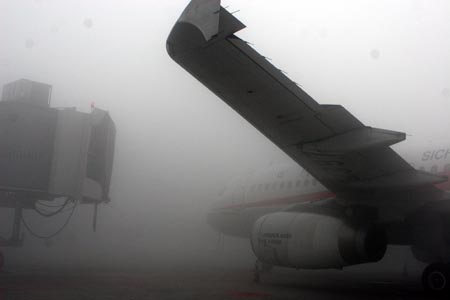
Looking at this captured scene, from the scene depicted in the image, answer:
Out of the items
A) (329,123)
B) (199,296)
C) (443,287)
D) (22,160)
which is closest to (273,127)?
(329,123)

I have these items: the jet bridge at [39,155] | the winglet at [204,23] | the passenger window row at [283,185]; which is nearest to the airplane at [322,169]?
the winglet at [204,23]

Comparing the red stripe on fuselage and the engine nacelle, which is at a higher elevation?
the red stripe on fuselage

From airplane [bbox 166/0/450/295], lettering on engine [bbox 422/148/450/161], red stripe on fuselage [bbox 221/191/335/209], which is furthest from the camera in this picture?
red stripe on fuselage [bbox 221/191/335/209]

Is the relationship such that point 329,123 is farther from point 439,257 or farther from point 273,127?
point 439,257

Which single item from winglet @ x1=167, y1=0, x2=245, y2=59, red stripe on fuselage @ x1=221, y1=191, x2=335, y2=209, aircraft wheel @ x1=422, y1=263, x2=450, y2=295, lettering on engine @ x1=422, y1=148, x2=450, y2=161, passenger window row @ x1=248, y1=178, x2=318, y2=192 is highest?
winglet @ x1=167, y1=0, x2=245, y2=59

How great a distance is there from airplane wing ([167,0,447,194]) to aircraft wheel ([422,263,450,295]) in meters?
2.48

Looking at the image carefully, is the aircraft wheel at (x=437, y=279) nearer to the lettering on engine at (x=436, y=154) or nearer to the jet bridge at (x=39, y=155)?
the lettering on engine at (x=436, y=154)

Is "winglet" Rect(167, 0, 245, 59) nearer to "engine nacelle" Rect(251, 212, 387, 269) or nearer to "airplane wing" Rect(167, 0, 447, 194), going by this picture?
"airplane wing" Rect(167, 0, 447, 194)

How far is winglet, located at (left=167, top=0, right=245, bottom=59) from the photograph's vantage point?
16.9ft

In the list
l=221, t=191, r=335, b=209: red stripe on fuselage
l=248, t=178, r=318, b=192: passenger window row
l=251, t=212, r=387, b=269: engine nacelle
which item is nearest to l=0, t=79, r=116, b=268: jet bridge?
l=221, t=191, r=335, b=209: red stripe on fuselage

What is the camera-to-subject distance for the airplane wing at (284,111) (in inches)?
218

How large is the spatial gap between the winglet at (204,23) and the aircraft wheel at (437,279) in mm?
6742

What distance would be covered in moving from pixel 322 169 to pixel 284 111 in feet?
5.70

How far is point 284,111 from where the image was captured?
6715mm
